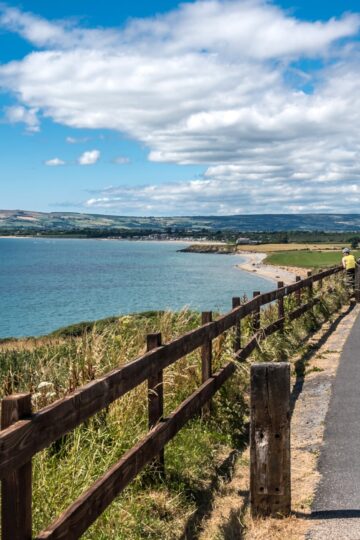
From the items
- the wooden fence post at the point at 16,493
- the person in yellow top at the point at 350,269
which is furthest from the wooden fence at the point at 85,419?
the person in yellow top at the point at 350,269

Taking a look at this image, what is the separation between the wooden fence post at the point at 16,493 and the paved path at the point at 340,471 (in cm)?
243

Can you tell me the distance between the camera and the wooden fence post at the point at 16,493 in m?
3.17

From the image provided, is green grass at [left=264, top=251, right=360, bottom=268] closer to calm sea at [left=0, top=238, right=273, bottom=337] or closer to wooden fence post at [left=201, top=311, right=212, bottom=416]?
calm sea at [left=0, top=238, right=273, bottom=337]

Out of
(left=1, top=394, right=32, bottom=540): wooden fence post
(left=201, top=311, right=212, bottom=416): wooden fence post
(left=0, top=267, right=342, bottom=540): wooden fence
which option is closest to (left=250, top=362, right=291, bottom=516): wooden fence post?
(left=0, top=267, right=342, bottom=540): wooden fence

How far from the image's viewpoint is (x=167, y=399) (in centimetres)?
751

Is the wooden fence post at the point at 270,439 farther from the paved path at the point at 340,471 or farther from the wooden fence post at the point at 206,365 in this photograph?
the wooden fence post at the point at 206,365

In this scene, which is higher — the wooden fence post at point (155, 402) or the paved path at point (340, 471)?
the wooden fence post at point (155, 402)

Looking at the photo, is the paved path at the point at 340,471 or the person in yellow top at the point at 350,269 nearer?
the paved path at the point at 340,471

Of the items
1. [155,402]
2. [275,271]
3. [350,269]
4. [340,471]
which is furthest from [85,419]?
[275,271]

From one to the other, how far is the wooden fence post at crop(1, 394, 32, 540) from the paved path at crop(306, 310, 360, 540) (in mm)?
2429

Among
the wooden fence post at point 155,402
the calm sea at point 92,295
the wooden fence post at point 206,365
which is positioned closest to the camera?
the wooden fence post at point 155,402

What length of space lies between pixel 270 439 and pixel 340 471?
1483 mm

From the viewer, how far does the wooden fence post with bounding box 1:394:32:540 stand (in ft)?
10.4

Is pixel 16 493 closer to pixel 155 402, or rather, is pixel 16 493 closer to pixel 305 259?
pixel 155 402
